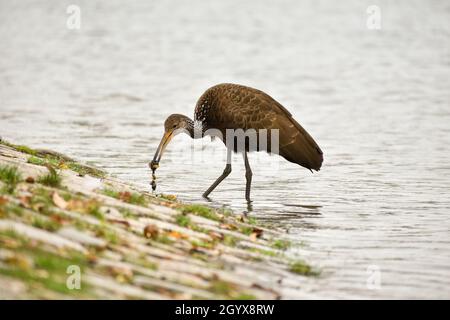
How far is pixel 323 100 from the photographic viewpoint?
2341 cm

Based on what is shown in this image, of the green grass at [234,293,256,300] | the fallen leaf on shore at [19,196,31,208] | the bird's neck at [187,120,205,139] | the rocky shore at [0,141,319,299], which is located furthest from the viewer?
the bird's neck at [187,120,205,139]

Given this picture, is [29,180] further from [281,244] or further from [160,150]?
[160,150]

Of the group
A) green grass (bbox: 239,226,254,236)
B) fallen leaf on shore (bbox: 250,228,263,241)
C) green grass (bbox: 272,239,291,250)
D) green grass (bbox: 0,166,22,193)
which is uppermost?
green grass (bbox: 0,166,22,193)

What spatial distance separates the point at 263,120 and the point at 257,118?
3.7 inches

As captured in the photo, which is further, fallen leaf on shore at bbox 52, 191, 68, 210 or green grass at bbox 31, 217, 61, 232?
fallen leaf on shore at bbox 52, 191, 68, 210

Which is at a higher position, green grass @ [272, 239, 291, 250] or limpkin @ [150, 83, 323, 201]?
limpkin @ [150, 83, 323, 201]

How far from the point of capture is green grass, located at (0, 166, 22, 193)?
7590mm

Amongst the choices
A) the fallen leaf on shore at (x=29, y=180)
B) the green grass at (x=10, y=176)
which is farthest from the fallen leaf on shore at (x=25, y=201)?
the fallen leaf on shore at (x=29, y=180)

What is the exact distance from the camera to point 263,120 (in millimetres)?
11641

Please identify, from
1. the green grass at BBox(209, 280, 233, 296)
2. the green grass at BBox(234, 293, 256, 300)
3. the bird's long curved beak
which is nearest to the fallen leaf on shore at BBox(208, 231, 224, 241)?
the green grass at BBox(209, 280, 233, 296)

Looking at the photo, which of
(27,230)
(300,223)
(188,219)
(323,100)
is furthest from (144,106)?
(27,230)

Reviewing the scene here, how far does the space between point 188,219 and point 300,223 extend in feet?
7.64

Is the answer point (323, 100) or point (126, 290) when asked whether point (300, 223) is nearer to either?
point (126, 290)

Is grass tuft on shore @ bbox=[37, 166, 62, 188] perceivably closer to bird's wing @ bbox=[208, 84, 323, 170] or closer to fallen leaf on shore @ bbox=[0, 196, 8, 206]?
fallen leaf on shore @ bbox=[0, 196, 8, 206]
